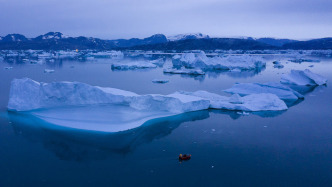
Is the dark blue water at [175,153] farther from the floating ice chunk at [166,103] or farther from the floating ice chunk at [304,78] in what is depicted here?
the floating ice chunk at [304,78]

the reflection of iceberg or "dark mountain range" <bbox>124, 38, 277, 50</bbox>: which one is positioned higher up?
"dark mountain range" <bbox>124, 38, 277, 50</bbox>

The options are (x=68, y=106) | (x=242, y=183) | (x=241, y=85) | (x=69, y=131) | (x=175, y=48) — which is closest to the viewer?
(x=242, y=183)

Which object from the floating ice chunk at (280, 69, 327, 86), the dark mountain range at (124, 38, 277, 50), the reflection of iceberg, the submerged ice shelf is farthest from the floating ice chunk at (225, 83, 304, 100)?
the dark mountain range at (124, 38, 277, 50)

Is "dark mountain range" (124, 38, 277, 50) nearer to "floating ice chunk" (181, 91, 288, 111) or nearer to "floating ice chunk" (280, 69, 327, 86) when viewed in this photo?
"floating ice chunk" (280, 69, 327, 86)

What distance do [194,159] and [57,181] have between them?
7.33ft

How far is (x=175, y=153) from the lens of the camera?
16.1 feet

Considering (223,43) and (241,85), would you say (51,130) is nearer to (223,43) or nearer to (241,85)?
(241,85)

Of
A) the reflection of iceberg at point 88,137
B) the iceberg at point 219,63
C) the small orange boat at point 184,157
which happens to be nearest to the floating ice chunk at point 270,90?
the reflection of iceberg at point 88,137

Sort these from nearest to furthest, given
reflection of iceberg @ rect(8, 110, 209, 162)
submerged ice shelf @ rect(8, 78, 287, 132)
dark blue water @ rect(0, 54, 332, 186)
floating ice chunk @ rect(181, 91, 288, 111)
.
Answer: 1. dark blue water @ rect(0, 54, 332, 186)
2. reflection of iceberg @ rect(8, 110, 209, 162)
3. submerged ice shelf @ rect(8, 78, 287, 132)
4. floating ice chunk @ rect(181, 91, 288, 111)

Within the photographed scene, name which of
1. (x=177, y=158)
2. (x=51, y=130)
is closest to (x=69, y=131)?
(x=51, y=130)

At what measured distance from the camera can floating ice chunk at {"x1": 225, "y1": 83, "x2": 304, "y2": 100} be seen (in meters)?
9.83

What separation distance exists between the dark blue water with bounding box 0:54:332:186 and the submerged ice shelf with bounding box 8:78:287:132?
0.32 m

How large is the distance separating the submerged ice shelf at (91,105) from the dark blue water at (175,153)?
32 cm

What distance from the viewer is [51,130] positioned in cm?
611
